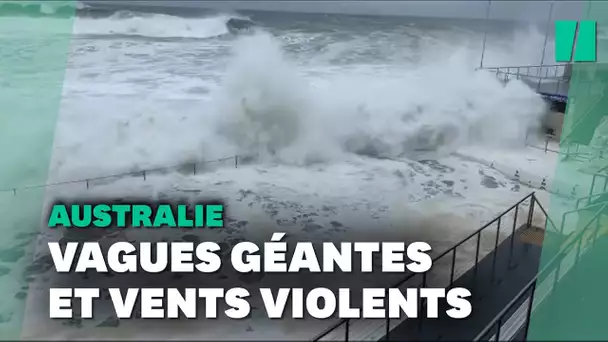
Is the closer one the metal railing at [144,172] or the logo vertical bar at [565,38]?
the metal railing at [144,172]

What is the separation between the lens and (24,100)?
66.0 ft

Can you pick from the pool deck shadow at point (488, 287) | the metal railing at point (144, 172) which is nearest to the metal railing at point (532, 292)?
the pool deck shadow at point (488, 287)

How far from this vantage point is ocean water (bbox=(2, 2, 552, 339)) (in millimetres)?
9102

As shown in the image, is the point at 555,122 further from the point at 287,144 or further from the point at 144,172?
the point at 144,172

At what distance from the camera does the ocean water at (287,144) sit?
29.9ft

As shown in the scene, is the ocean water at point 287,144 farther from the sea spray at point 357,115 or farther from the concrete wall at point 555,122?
the concrete wall at point 555,122

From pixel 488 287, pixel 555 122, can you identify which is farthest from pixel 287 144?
pixel 488 287

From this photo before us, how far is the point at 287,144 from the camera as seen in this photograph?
14.7m

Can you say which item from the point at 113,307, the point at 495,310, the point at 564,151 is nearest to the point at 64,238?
the point at 113,307

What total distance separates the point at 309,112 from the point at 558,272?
11.9 m

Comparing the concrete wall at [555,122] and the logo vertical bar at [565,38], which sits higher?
the logo vertical bar at [565,38]

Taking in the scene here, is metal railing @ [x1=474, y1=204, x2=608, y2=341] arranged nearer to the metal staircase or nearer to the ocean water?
the metal staircase

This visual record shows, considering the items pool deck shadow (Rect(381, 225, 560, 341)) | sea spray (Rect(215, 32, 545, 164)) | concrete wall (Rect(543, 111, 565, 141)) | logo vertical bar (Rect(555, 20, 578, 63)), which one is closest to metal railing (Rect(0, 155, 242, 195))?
sea spray (Rect(215, 32, 545, 164))

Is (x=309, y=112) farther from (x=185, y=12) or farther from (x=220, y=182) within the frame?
(x=185, y=12)
